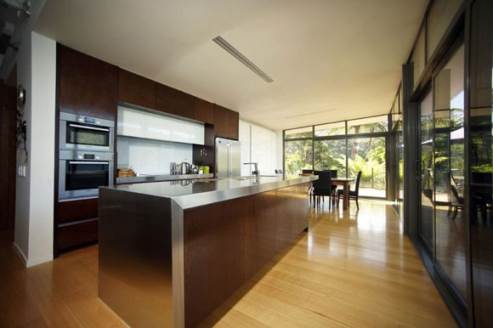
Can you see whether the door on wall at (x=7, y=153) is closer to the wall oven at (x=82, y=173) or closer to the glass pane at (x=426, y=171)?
the wall oven at (x=82, y=173)

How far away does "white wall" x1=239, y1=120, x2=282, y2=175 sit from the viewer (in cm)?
667

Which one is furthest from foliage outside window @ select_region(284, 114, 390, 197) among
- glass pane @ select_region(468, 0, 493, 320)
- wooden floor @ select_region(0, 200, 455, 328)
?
glass pane @ select_region(468, 0, 493, 320)

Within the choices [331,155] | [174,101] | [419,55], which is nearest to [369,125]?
[331,155]

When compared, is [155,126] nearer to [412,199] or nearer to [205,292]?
[205,292]

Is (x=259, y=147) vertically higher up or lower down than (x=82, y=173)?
higher up

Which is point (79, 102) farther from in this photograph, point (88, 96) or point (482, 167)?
point (482, 167)

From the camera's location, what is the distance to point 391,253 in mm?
2371

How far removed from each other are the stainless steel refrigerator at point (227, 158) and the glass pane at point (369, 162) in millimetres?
3918

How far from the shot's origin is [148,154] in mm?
3730

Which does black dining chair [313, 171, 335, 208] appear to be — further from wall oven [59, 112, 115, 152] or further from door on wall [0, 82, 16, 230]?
door on wall [0, 82, 16, 230]

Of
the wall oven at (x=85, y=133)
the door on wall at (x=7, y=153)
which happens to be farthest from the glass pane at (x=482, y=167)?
the door on wall at (x=7, y=153)

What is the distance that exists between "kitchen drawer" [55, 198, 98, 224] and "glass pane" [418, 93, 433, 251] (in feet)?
13.4

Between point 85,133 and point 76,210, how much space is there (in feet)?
3.19

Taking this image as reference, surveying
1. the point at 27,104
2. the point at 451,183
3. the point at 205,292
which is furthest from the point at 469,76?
the point at 27,104
